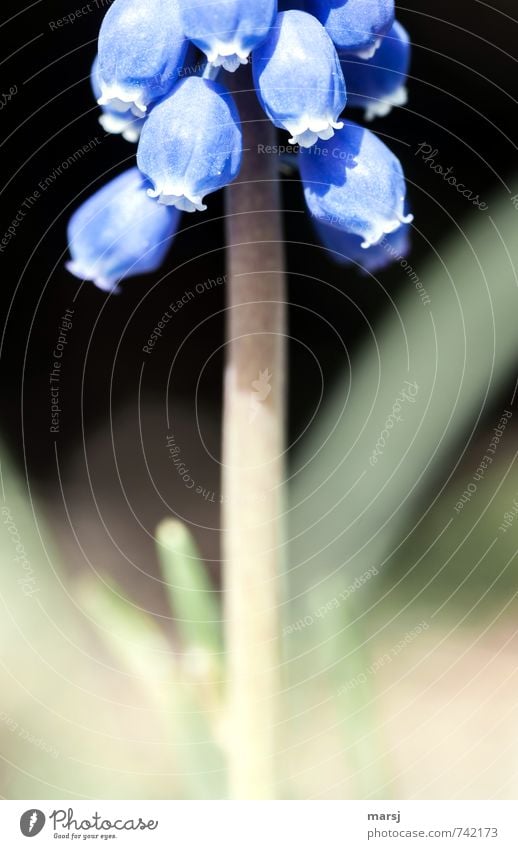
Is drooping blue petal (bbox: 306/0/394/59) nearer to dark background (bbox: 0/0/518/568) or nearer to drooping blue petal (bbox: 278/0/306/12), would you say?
drooping blue petal (bbox: 278/0/306/12)

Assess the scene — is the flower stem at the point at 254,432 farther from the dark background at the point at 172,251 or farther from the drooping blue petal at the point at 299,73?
the dark background at the point at 172,251

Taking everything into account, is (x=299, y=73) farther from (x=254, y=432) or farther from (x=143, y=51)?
(x=254, y=432)

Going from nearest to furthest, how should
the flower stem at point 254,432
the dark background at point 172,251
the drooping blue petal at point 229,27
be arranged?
the drooping blue petal at point 229,27
the flower stem at point 254,432
the dark background at point 172,251

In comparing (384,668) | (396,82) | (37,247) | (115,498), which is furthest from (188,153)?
(384,668)

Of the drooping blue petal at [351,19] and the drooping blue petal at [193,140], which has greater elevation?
the drooping blue petal at [351,19]

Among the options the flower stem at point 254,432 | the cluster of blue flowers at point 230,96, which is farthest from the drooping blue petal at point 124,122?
the flower stem at point 254,432

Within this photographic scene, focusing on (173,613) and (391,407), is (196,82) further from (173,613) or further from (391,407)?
(173,613)

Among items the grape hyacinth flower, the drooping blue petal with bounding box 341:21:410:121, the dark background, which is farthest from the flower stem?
the dark background
